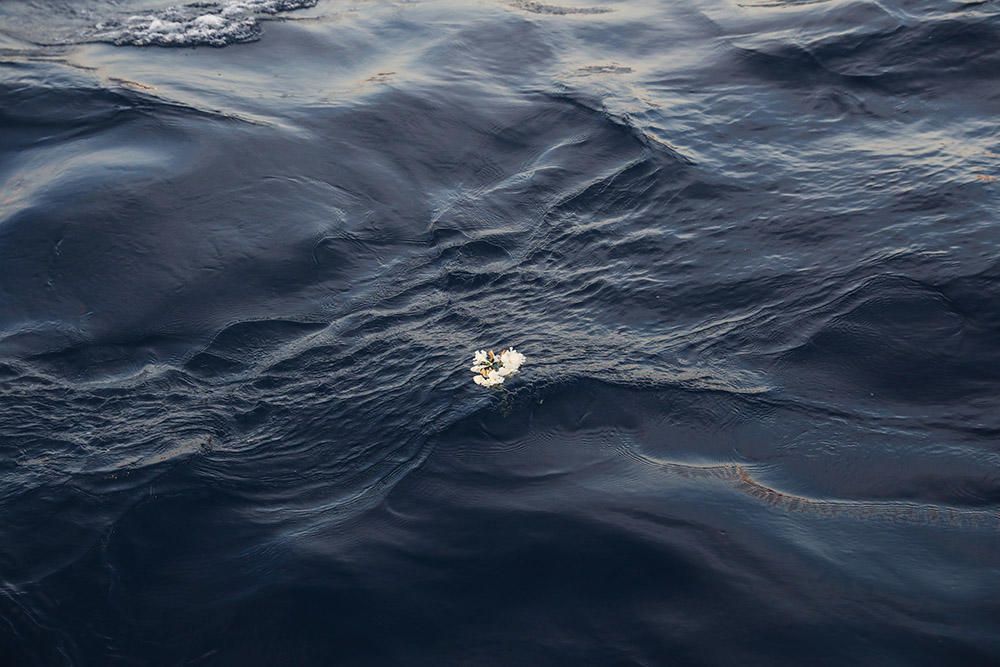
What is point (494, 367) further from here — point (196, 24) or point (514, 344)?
point (196, 24)

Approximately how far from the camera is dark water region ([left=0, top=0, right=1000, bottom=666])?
13.6 ft

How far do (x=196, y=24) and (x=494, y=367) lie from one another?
19.7 ft

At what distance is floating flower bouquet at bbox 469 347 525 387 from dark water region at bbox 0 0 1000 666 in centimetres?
9

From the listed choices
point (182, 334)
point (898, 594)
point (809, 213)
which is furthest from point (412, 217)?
point (898, 594)

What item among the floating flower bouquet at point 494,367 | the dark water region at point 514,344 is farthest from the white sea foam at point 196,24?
the floating flower bouquet at point 494,367

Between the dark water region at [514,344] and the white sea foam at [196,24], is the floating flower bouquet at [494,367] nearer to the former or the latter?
the dark water region at [514,344]

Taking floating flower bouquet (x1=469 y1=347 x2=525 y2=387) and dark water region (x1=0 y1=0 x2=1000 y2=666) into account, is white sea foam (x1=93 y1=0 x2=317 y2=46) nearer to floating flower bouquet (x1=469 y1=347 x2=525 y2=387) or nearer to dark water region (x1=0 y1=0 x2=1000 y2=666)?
dark water region (x1=0 y1=0 x2=1000 y2=666)

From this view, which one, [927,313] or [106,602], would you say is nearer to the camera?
[106,602]

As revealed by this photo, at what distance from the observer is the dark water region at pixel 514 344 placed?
4156 mm

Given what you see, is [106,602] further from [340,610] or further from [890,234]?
[890,234]

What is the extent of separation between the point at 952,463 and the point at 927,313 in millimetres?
1194

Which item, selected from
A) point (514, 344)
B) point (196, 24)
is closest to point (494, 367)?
point (514, 344)

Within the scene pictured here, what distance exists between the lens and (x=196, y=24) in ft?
31.2

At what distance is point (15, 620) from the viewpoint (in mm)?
4211
